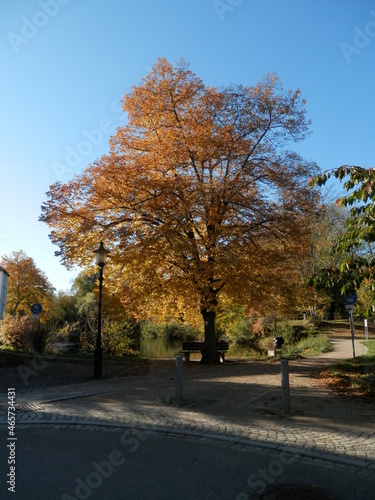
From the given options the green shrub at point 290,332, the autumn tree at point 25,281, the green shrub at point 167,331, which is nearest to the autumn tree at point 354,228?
the green shrub at point 290,332

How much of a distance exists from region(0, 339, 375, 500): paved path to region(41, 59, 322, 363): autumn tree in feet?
14.1

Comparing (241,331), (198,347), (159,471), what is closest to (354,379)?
(159,471)

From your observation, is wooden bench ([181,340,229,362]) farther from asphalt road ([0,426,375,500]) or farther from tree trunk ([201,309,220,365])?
asphalt road ([0,426,375,500])

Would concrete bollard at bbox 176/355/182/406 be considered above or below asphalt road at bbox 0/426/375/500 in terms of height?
above

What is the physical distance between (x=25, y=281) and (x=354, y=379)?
50789 millimetres

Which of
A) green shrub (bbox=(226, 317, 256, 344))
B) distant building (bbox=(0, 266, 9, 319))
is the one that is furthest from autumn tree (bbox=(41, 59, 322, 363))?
distant building (bbox=(0, 266, 9, 319))

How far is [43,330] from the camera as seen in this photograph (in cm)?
1777

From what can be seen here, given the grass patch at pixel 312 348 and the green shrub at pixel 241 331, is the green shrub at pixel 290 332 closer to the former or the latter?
the green shrub at pixel 241 331

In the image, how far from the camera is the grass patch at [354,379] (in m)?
9.20

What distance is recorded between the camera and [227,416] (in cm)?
709

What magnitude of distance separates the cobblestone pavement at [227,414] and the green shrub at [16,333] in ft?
28.0

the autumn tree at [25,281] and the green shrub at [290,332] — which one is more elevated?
the autumn tree at [25,281]

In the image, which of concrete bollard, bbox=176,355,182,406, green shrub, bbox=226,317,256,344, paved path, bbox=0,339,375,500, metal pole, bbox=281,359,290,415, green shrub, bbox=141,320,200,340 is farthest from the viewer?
green shrub, bbox=141,320,200,340

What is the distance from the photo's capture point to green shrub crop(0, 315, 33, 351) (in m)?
18.1
